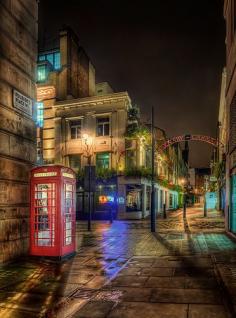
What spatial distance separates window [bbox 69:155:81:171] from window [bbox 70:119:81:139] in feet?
6.64

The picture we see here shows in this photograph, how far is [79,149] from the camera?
3331 cm

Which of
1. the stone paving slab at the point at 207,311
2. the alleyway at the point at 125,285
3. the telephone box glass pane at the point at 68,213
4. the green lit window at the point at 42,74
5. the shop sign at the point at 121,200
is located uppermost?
the green lit window at the point at 42,74

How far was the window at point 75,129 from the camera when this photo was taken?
111 ft

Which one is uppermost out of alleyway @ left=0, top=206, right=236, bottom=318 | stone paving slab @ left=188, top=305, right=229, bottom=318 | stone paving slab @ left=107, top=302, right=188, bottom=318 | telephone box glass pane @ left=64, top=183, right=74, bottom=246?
telephone box glass pane @ left=64, top=183, right=74, bottom=246

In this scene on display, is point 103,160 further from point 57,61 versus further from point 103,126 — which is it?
point 57,61

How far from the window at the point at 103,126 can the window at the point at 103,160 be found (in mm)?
2047

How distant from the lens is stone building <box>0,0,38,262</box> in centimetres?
907

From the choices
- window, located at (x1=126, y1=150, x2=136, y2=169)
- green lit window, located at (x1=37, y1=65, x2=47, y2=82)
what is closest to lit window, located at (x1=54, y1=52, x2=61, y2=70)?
green lit window, located at (x1=37, y1=65, x2=47, y2=82)

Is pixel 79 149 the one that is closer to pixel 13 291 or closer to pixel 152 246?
pixel 152 246

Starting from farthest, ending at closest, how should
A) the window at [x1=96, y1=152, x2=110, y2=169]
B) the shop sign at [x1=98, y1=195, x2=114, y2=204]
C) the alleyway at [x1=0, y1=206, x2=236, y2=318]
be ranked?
the window at [x1=96, y1=152, x2=110, y2=169] < the shop sign at [x1=98, y1=195, x2=114, y2=204] < the alleyway at [x1=0, y1=206, x2=236, y2=318]

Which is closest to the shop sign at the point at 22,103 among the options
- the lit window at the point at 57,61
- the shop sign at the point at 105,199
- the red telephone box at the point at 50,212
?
the red telephone box at the point at 50,212

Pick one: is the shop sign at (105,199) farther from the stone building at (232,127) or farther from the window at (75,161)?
the stone building at (232,127)

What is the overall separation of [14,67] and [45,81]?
26.5 meters

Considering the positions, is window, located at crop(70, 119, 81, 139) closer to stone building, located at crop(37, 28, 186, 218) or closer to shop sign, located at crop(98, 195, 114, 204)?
stone building, located at crop(37, 28, 186, 218)
